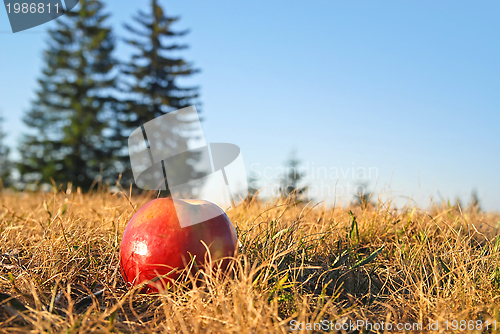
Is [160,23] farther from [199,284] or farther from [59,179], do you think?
[199,284]

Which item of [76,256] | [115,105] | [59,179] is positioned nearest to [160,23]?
[115,105]

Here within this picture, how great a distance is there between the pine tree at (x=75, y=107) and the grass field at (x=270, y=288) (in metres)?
19.8

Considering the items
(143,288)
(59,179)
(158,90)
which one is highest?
(158,90)

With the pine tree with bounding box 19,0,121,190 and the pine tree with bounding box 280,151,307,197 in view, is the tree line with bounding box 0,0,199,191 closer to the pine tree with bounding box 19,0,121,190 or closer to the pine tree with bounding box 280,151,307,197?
the pine tree with bounding box 19,0,121,190

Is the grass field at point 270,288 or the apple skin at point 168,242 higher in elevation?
the apple skin at point 168,242

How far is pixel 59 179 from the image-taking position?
20359 millimetres

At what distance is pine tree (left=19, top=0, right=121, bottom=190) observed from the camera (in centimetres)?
2094

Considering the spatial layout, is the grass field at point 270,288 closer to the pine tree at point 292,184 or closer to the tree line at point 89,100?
the pine tree at point 292,184

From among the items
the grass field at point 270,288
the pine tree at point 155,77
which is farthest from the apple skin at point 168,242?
the pine tree at point 155,77

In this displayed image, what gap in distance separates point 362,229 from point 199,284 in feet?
5.35

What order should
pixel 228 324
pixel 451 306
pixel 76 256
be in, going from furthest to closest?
pixel 76 256 → pixel 451 306 → pixel 228 324

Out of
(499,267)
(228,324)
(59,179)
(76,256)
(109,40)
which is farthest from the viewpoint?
(109,40)

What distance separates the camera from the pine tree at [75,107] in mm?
20938

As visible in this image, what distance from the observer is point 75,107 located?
20938mm
